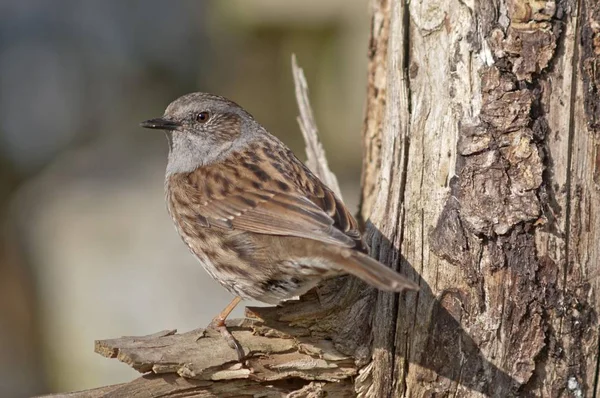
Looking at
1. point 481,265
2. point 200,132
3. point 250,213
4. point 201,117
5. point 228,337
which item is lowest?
point 228,337

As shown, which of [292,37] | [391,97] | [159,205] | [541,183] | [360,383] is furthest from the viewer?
[292,37]

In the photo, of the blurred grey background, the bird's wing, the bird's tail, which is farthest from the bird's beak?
the blurred grey background

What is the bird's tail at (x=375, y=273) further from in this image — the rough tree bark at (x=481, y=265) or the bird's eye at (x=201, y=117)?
the bird's eye at (x=201, y=117)

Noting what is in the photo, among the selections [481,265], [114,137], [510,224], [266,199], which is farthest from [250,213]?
[114,137]

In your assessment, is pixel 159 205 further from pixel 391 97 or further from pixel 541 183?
pixel 541 183

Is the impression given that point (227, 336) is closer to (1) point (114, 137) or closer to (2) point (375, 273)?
(2) point (375, 273)

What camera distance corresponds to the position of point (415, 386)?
13.7 feet

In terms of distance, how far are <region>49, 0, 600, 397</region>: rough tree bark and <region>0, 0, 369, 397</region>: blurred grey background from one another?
170 inches

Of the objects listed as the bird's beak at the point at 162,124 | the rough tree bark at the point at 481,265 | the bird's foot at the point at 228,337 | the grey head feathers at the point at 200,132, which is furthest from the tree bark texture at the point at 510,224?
the bird's beak at the point at 162,124

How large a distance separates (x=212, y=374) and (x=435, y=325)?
1.17 metres

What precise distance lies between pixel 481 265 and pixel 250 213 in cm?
135

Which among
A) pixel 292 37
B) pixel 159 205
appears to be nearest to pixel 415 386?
pixel 159 205

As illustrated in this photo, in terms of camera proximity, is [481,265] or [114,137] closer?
[481,265]

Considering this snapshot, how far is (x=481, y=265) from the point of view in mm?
3986
